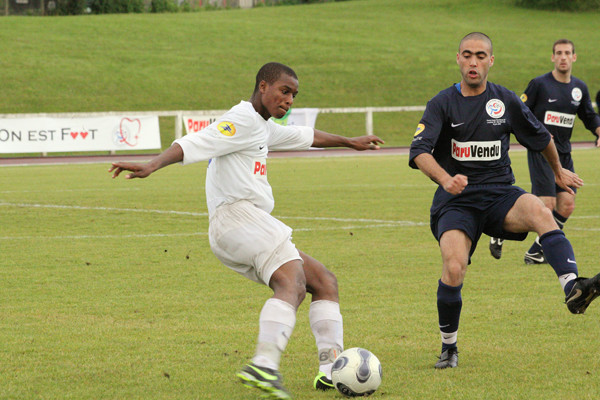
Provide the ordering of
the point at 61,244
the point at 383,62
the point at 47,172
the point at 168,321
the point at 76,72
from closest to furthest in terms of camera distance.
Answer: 1. the point at 168,321
2. the point at 61,244
3. the point at 47,172
4. the point at 76,72
5. the point at 383,62

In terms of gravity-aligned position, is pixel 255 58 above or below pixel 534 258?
below

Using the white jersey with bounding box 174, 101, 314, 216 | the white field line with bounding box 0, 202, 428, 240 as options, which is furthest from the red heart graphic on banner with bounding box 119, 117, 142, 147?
the white jersey with bounding box 174, 101, 314, 216

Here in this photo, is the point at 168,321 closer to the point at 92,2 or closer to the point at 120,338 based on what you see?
the point at 120,338

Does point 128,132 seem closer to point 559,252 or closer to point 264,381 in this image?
point 559,252

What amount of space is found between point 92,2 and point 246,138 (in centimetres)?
7535

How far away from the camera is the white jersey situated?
16.5 feet

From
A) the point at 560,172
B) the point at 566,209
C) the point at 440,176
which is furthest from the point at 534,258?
the point at 440,176

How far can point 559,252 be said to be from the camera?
5547 mm

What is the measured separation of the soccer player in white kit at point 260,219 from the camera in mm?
4844

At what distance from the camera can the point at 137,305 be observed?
7.52m

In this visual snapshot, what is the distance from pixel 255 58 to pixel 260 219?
4944cm

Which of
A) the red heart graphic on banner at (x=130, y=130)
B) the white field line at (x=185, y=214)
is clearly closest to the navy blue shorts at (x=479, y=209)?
the white field line at (x=185, y=214)

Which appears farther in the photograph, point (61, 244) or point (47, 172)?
point (47, 172)

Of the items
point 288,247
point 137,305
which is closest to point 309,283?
point 288,247
